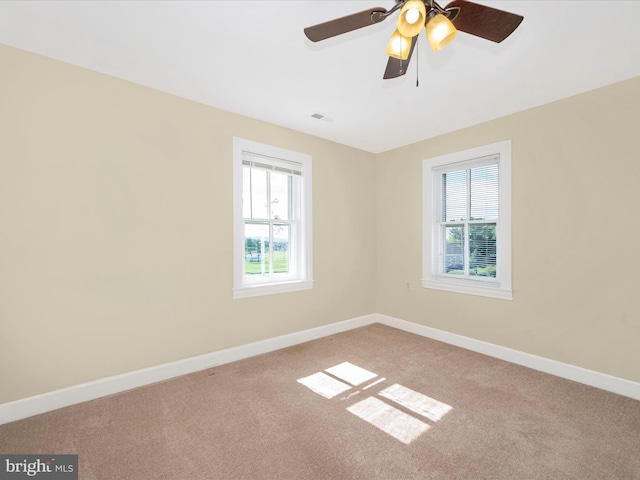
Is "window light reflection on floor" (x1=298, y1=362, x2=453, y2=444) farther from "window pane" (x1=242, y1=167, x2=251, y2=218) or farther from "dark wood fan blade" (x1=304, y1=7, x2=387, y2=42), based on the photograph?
"dark wood fan blade" (x1=304, y1=7, x2=387, y2=42)

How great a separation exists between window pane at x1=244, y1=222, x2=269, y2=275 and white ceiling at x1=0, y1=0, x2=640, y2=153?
1.28m

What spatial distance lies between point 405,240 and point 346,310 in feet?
4.32

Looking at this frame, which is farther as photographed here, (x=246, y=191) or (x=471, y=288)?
(x=471, y=288)

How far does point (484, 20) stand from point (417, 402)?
257 cm

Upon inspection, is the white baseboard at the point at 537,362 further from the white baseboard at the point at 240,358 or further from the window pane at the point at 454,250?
Result: the window pane at the point at 454,250

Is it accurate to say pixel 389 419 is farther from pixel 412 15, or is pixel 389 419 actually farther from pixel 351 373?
pixel 412 15

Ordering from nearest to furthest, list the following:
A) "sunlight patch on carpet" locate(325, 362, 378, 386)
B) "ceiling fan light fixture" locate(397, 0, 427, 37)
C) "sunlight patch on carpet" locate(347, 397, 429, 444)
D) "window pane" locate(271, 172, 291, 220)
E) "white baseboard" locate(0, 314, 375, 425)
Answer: "ceiling fan light fixture" locate(397, 0, 427, 37) < "sunlight patch on carpet" locate(347, 397, 429, 444) < "white baseboard" locate(0, 314, 375, 425) < "sunlight patch on carpet" locate(325, 362, 378, 386) < "window pane" locate(271, 172, 291, 220)

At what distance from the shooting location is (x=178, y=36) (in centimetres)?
206

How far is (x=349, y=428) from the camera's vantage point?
6.88 feet

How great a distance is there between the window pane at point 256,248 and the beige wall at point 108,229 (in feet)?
0.99

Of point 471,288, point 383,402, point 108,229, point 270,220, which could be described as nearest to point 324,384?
point 383,402

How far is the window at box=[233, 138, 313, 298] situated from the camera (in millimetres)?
3305

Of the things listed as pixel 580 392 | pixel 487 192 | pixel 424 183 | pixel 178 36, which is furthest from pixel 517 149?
pixel 178 36
